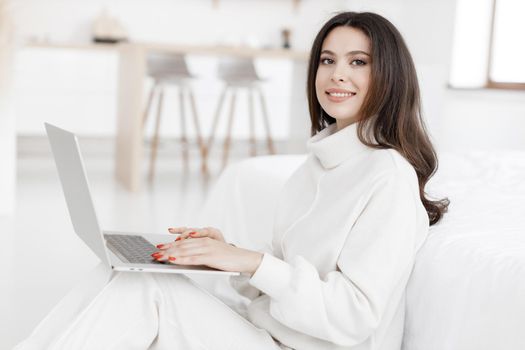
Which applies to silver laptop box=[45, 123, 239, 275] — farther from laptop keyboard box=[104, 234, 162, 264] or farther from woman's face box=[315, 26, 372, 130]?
woman's face box=[315, 26, 372, 130]

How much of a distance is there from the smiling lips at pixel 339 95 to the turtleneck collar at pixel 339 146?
0.05 metres

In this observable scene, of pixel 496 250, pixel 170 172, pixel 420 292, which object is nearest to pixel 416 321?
pixel 420 292

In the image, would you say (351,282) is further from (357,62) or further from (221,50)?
(221,50)

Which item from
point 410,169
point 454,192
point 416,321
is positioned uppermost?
point 410,169

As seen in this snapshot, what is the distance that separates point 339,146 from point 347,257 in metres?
0.26

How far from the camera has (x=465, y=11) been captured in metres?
5.82

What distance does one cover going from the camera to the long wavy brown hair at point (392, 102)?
145 centimetres

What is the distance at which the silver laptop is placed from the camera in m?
1.34

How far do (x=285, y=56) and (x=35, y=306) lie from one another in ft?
10.3

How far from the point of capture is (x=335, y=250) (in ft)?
4.49

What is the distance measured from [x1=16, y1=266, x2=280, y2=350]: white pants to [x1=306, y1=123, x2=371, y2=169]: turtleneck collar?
357 millimetres

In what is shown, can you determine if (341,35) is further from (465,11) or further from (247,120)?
(247,120)

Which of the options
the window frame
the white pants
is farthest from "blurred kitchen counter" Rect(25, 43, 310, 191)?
the white pants

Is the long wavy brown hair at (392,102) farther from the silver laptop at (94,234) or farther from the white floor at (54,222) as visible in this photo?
the white floor at (54,222)
